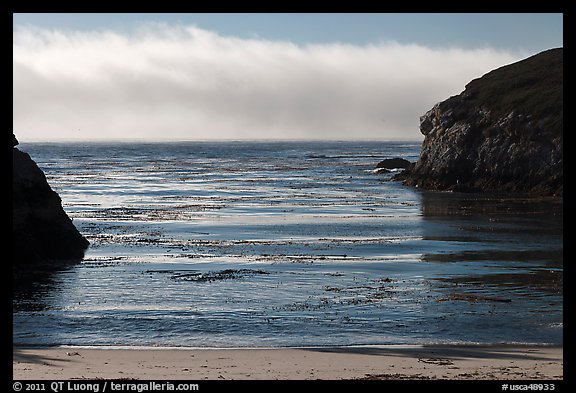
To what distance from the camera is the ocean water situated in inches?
822

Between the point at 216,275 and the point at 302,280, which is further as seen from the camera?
the point at 216,275

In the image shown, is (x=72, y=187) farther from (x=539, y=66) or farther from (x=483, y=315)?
(x=483, y=315)

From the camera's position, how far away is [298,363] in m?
17.2

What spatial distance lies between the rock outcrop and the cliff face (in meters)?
42.6

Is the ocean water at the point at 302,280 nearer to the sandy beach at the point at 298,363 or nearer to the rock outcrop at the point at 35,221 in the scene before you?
the sandy beach at the point at 298,363

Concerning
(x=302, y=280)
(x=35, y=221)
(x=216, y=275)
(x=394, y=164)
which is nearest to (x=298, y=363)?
(x=302, y=280)

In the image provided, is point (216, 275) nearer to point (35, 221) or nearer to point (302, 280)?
point (302, 280)

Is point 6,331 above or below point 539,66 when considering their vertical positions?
below

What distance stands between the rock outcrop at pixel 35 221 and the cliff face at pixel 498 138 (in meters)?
42.6

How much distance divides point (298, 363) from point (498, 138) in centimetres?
6114

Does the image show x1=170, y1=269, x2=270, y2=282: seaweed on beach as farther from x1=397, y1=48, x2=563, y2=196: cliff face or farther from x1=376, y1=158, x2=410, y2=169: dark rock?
x1=376, y1=158, x2=410, y2=169: dark rock

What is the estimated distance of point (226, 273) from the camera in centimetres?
2966
